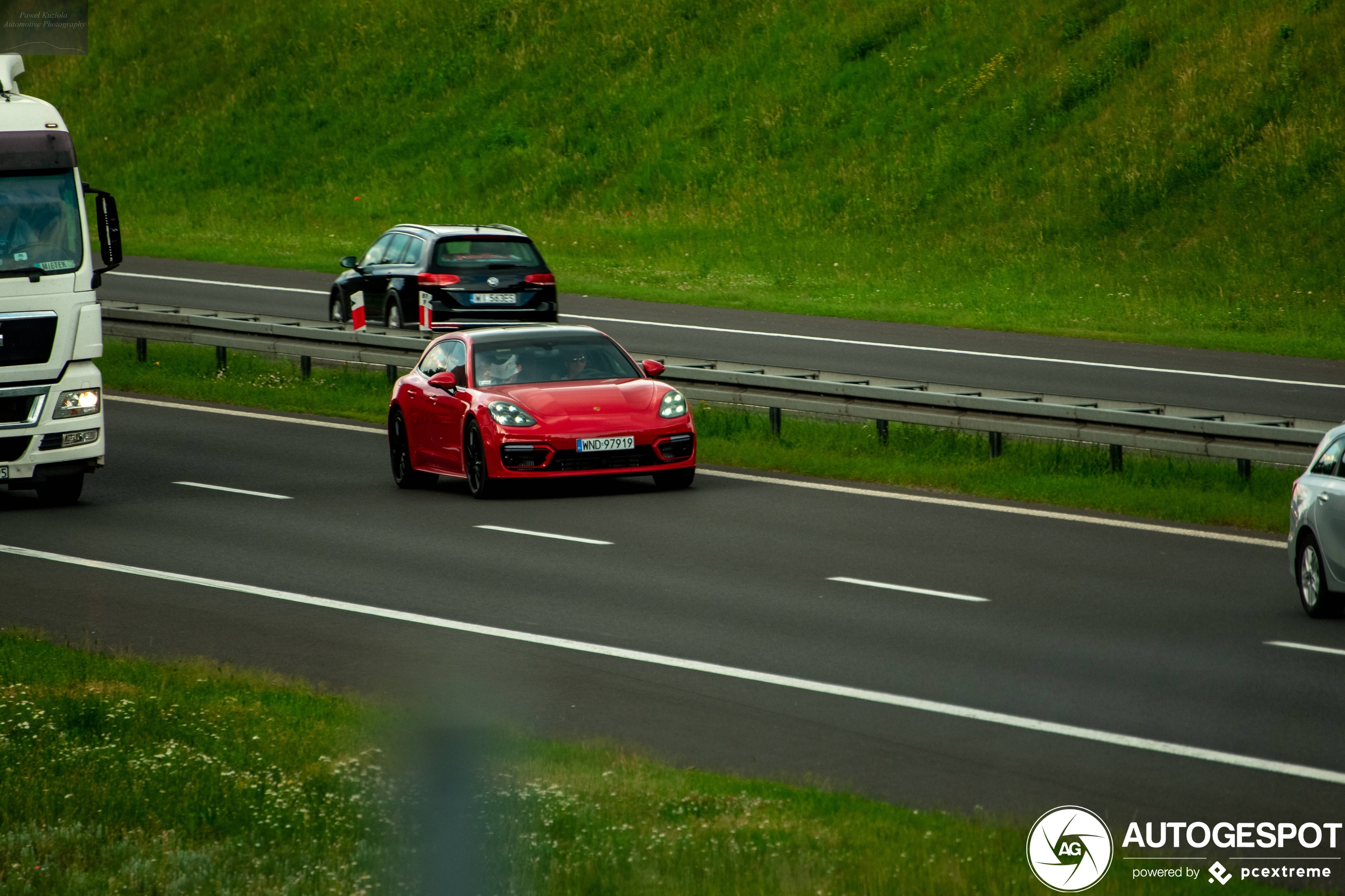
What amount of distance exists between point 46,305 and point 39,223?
693 millimetres

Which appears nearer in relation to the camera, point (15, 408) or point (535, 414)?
point (15, 408)

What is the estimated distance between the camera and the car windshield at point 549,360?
711 inches

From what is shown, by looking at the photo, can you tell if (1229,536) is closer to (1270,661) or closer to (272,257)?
(1270,661)

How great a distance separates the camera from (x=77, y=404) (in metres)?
16.9

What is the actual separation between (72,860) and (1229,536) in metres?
10.3

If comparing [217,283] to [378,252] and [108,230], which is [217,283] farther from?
[108,230]

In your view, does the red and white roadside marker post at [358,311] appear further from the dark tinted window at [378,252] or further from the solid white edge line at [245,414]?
the solid white edge line at [245,414]

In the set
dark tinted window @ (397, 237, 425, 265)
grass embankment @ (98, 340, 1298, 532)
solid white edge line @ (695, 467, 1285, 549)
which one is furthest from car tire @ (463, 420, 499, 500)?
dark tinted window @ (397, 237, 425, 265)

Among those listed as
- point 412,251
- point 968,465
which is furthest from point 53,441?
point 412,251

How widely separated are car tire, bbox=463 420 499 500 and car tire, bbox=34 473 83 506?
3283 millimetres

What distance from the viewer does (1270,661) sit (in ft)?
35.2

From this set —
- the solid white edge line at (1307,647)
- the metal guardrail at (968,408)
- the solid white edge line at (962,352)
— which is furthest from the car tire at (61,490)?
the solid white edge line at (962,352)

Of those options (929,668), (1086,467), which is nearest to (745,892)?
(929,668)

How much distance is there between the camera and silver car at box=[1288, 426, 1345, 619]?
11695 millimetres
